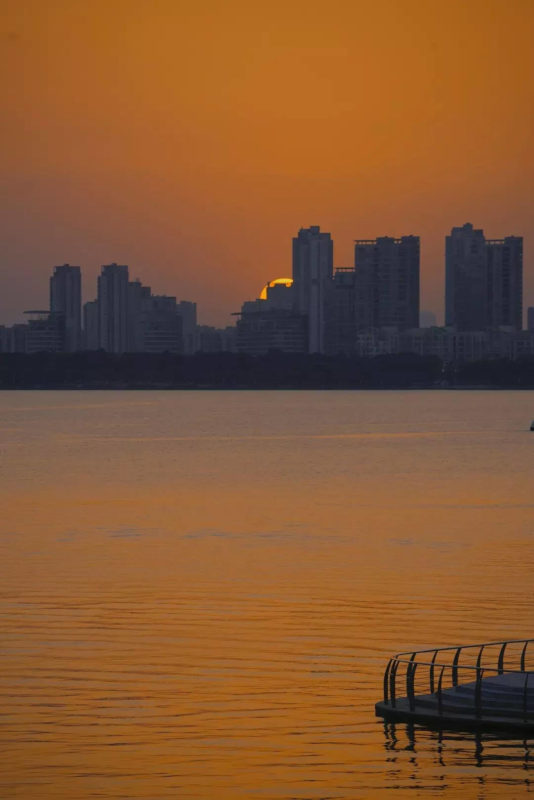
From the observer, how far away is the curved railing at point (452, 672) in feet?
91.9

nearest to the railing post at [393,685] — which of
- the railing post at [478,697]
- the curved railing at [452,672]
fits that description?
the curved railing at [452,672]

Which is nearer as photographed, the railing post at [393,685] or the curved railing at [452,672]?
the curved railing at [452,672]

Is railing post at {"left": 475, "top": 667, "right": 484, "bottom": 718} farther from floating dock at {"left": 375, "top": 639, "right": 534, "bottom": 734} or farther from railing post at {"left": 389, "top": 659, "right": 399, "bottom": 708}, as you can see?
railing post at {"left": 389, "top": 659, "right": 399, "bottom": 708}

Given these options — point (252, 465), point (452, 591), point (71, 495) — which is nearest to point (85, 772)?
point (452, 591)

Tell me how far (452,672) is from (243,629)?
1028cm

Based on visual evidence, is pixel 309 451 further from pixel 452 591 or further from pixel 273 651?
pixel 273 651

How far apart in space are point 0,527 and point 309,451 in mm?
74082

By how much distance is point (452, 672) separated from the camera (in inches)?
1206

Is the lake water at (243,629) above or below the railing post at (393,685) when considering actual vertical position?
below

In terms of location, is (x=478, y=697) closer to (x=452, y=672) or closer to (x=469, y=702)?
(x=469, y=702)

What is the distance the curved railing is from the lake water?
673mm

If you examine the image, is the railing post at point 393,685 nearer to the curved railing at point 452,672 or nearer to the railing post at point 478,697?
the curved railing at point 452,672

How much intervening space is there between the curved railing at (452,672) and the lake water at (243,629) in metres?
0.67

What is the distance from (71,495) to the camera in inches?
3472
